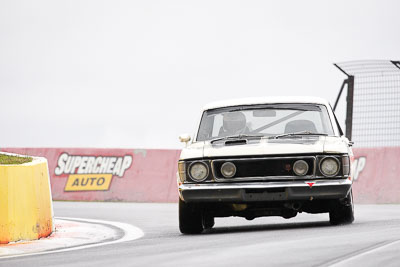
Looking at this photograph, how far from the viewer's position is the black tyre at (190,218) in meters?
10.6

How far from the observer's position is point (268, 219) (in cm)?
1356

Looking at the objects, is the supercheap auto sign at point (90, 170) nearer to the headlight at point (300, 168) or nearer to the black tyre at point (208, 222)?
the black tyre at point (208, 222)

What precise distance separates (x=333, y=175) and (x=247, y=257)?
283cm

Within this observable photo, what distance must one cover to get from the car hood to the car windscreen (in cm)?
49

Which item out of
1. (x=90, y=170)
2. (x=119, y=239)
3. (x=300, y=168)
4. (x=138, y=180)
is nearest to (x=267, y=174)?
(x=300, y=168)

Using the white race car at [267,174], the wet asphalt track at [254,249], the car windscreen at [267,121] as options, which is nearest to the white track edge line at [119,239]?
the wet asphalt track at [254,249]

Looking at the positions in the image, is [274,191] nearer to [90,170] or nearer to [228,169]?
[228,169]

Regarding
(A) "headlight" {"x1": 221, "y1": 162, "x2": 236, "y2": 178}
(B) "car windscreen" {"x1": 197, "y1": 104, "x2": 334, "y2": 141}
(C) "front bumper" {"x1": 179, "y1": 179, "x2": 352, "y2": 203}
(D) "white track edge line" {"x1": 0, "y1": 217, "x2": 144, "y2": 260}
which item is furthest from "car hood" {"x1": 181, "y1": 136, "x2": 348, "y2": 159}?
(D) "white track edge line" {"x1": 0, "y1": 217, "x2": 144, "y2": 260}

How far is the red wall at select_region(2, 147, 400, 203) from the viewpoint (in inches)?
792

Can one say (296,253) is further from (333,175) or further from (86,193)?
(86,193)

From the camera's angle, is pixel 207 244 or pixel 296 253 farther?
pixel 207 244

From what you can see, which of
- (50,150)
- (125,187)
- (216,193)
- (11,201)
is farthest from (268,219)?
(50,150)

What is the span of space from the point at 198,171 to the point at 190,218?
2.13ft

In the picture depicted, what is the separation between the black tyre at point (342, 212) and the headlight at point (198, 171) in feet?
5.03
